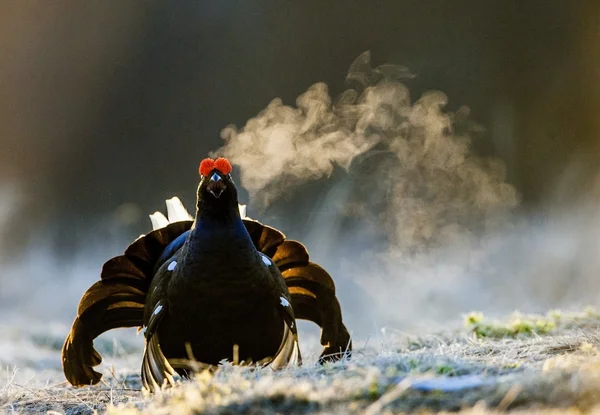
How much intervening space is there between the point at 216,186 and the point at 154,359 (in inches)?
23.3

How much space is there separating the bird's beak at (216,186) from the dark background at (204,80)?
341 centimetres

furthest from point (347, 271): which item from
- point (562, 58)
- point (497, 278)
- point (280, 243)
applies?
point (280, 243)

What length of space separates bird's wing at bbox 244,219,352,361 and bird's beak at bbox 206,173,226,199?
0.37 meters

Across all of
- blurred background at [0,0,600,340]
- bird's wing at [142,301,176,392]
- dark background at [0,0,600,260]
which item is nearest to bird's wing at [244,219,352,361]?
bird's wing at [142,301,176,392]

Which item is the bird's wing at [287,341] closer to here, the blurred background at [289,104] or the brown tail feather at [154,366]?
the brown tail feather at [154,366]

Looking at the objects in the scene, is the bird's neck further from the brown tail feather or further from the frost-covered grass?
the frost-covered grass

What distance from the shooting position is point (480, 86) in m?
5.98

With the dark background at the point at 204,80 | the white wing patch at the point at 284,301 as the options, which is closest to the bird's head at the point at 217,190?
the white wing patch at the point at 284,301

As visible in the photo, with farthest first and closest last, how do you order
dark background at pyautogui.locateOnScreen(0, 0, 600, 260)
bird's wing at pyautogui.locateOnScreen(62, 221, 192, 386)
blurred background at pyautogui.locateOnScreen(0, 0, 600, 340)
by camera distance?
dark background at pyautogui.locateOnScreen(0, 0, 600, 260) < blurred background at pyautogui.locateOnScreen(0, 0, 600, 340) < bird's wing at pyautogui.locateOnScreen(62, 221, 192, 386)

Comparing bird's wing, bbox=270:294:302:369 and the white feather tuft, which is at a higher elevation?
the white feather tuft

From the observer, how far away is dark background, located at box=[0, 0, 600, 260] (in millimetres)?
5707

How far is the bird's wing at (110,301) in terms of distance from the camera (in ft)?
7.91

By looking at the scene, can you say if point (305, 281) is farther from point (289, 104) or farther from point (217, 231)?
point (289, 104)

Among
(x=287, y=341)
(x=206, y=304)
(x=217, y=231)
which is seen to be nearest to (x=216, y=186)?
(x=217, y=231)
